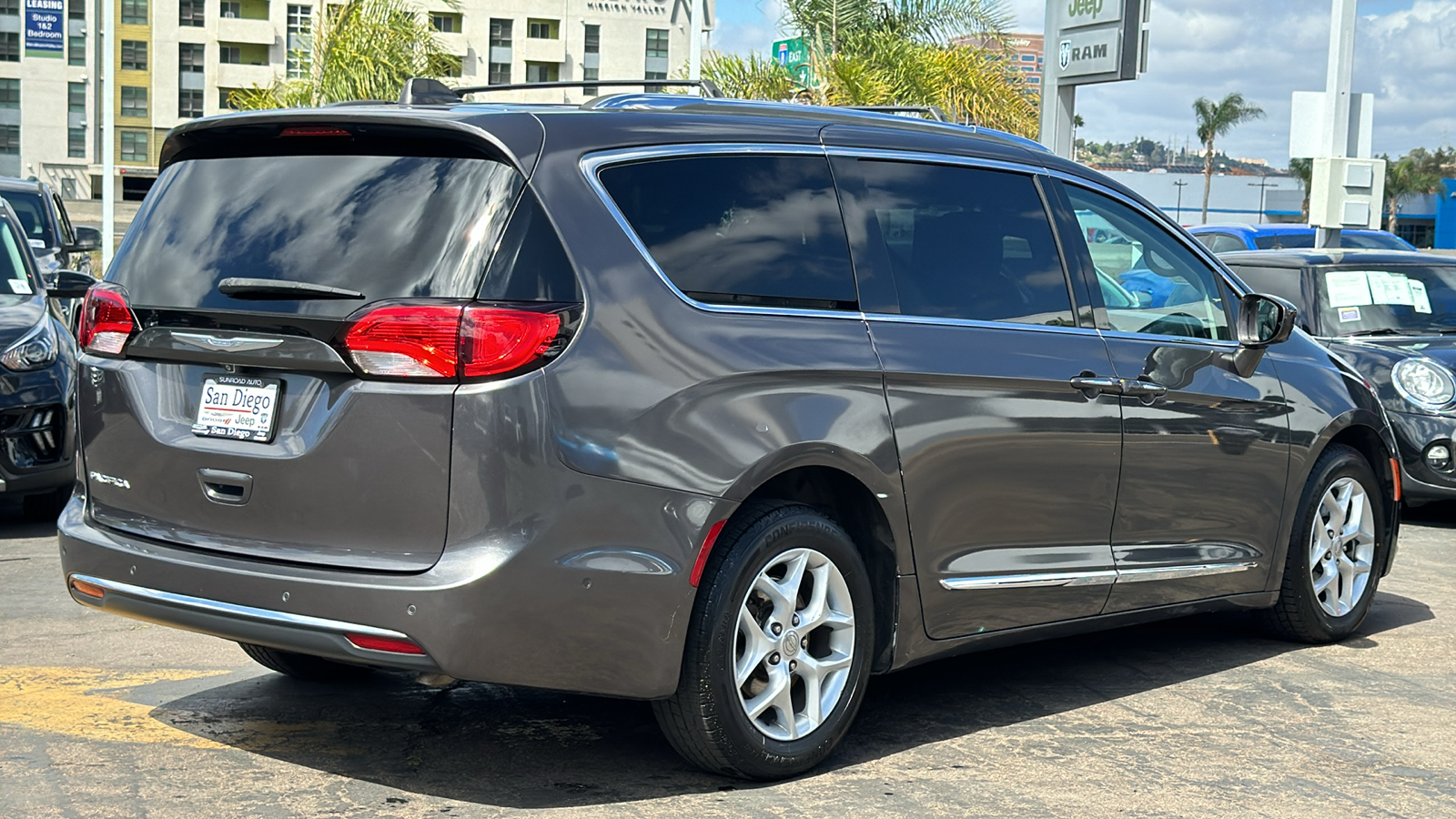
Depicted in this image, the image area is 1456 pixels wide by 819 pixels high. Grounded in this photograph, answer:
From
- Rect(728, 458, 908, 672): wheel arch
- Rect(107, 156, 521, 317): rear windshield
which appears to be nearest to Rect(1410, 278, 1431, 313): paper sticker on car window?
Rect(728, 458, 908, 672): wheel arch

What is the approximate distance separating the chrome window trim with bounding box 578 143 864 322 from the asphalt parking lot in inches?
49.5

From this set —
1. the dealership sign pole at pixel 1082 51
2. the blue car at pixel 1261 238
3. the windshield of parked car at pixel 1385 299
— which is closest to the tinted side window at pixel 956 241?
the windshield of parked car at pixel 1385 299

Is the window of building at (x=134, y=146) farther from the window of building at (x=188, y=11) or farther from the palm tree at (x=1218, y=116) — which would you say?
the palm tree at (x=1218, y=116)

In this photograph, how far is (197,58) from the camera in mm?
81438

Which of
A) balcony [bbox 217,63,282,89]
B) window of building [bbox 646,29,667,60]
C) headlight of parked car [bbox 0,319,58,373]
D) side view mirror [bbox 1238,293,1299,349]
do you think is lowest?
headlight of parked car [bbox 0,319,58,373]

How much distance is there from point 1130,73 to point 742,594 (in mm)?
9996

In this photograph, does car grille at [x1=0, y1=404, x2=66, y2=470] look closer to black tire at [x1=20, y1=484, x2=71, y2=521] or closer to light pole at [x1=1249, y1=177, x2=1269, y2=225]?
black tire at [x1=20, y1=484, x2=71, y2=521]

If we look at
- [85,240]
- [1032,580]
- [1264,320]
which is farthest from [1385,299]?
[85,240]

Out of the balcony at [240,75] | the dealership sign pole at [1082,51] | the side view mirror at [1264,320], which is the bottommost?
the side view mirror at [1264,320]

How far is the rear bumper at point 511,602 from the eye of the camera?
12.6ft

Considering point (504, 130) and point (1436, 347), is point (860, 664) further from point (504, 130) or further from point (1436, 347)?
point (1436, 347)

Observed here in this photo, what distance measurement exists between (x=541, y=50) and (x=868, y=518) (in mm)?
82396

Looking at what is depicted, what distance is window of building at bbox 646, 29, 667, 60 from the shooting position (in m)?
85.6

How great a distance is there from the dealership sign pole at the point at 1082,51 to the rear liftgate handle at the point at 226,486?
9.99 m
